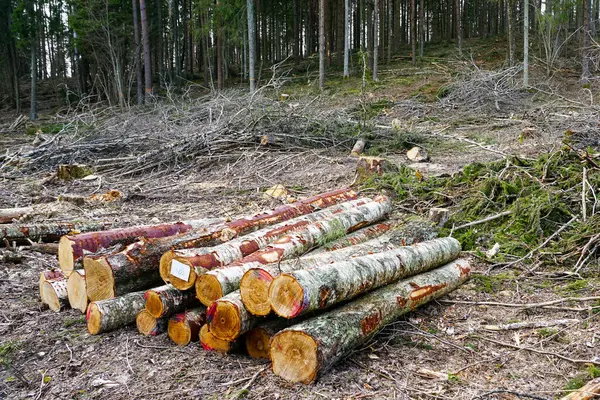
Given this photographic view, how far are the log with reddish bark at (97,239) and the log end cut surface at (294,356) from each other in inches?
74.8

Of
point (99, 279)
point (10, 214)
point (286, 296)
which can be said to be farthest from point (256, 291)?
point (10, 214)

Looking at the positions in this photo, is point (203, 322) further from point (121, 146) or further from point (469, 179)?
Answer: point (121, 146)

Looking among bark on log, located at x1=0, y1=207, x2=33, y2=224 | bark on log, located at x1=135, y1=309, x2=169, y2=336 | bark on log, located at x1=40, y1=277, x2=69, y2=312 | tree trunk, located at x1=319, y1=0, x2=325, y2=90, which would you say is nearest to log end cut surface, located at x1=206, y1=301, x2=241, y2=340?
bark on log, located at x1=135, y1=309, x2=169, y2=336

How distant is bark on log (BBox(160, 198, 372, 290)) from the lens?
361cm

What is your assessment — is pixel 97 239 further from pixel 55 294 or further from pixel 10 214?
pixel 10 214

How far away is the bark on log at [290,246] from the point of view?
347 centimetres

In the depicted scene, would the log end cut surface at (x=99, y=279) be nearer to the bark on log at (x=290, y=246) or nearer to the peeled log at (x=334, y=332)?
the bark on log at (x=290, y=246)

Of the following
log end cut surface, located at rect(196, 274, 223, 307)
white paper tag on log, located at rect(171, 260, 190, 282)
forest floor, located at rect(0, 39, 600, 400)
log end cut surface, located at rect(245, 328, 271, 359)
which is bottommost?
forest floor, located at rect(0, 39, 600, 400)

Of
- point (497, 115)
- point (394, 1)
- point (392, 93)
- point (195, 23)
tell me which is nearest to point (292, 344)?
point (497, 115)

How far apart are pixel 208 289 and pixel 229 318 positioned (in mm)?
387

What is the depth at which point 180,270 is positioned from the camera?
361 centimetres

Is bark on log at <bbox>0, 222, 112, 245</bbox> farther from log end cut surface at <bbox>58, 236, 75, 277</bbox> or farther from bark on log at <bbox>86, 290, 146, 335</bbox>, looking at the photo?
bark on log at <bbox>86, 290, 146, 335</bbox>

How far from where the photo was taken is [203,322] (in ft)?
11.6

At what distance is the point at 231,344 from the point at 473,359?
5.33 ft
